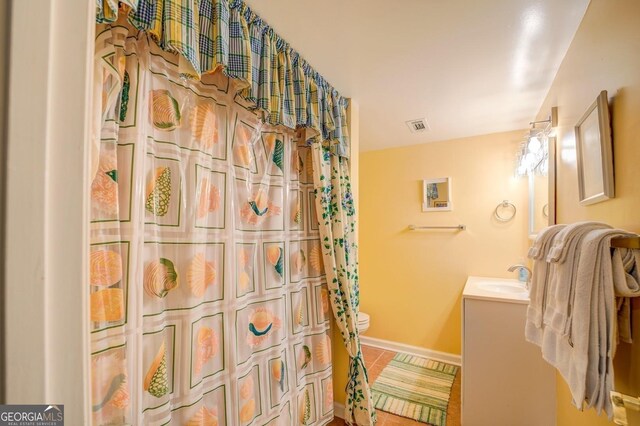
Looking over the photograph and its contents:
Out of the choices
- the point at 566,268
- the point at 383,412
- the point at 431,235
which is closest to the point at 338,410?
the point at 383,412

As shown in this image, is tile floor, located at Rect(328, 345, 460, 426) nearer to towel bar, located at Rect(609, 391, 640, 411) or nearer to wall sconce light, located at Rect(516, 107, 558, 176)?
towel bar, located at Rect(609, 391, 640, 411)

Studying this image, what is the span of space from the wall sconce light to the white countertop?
895 mm

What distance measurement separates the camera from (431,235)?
2.80 meters

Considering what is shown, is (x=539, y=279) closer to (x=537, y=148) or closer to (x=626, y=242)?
(x=626, y=242)

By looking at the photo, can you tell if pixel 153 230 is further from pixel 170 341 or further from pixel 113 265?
pixel 170 341

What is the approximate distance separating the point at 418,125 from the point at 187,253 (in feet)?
7.16

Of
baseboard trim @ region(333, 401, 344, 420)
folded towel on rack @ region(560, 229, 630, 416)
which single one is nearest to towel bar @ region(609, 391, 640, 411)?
folded towel on rack @ region(560, 229, 630, 416)

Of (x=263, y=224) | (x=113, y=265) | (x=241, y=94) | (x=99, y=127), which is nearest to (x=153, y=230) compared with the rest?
(x=113, y=265)

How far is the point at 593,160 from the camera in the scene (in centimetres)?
102

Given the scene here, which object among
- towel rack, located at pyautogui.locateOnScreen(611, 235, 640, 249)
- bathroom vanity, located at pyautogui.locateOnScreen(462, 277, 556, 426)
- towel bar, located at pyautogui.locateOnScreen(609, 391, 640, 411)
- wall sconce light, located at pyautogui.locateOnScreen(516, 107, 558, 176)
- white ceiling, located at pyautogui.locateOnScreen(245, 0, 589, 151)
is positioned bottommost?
bathroom vanity, located at pyautogui.locateOnScreen(462, 277, 556, 426)

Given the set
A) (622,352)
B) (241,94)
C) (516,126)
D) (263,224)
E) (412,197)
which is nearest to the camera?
(622,352)

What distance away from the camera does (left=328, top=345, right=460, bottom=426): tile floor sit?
1.85 metres

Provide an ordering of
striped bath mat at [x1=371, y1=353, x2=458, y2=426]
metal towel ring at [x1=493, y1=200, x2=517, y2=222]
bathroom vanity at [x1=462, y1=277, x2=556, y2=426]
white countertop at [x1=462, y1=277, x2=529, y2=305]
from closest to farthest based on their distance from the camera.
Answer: bathroom vanity at [x1=462, y1=277, x2=556, y2=426], white countertop at [x1=462, y1=277, x2=529, y2=305], striped bath mat at [x1=371, y1=353, x2=458, y2=426], metal towel ring at [x1=493, y1=200, x2=517, y2=222]

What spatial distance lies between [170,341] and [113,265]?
34 cm
